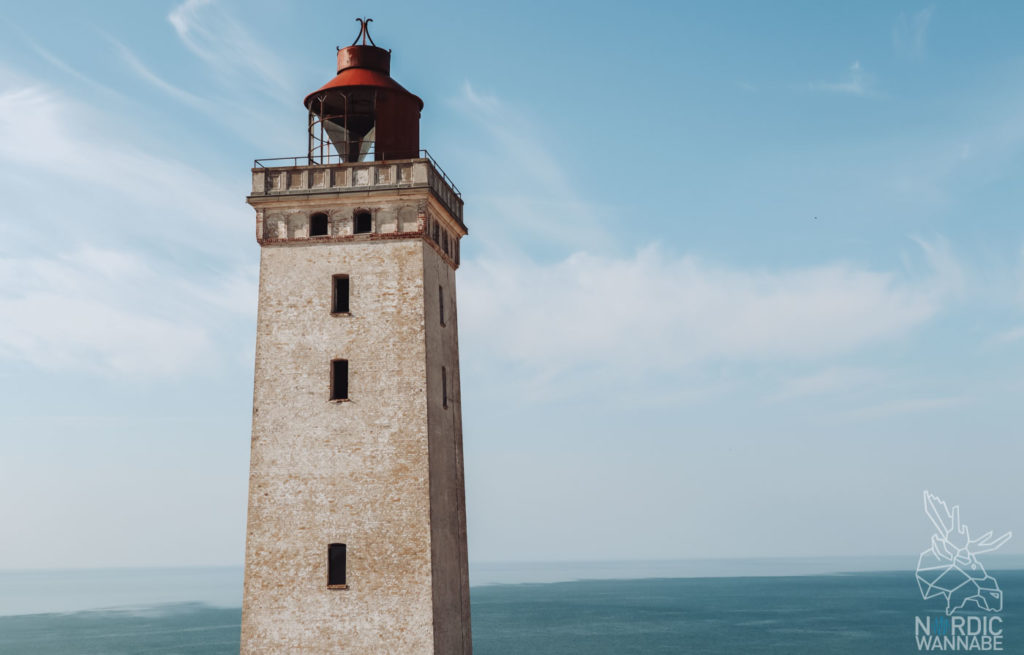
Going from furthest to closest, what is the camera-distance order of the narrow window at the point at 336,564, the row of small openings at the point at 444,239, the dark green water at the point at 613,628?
the dark green water at the point at 613,628 → the row of small openings at the point at 444,239 → the narrow window at the point at 336,564

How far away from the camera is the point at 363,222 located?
82.4 ft

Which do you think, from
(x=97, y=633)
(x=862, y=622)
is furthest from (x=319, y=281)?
(x=862, y=622)

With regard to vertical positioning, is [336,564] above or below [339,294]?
below

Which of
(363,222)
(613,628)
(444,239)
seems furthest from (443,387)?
(613,628)

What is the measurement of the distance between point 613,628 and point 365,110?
343 feet

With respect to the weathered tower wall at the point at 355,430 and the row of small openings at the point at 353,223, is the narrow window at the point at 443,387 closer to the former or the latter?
the weathered tower wall at the point at 355,430

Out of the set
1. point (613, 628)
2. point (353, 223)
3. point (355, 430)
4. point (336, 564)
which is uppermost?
point (353, 223)

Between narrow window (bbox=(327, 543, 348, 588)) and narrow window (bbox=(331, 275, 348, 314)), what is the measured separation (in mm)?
5622

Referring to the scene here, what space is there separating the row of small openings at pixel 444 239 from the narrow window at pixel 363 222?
1468 mm

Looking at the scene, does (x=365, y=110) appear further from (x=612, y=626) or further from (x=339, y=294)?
(x=612, y=626)

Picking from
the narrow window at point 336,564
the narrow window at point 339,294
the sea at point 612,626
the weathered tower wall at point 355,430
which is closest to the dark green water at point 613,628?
the sea at point 612,626

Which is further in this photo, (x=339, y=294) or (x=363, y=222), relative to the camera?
(x=363, y=222)

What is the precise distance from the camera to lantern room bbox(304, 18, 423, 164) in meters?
26.1

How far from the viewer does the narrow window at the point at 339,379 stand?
24.1m
